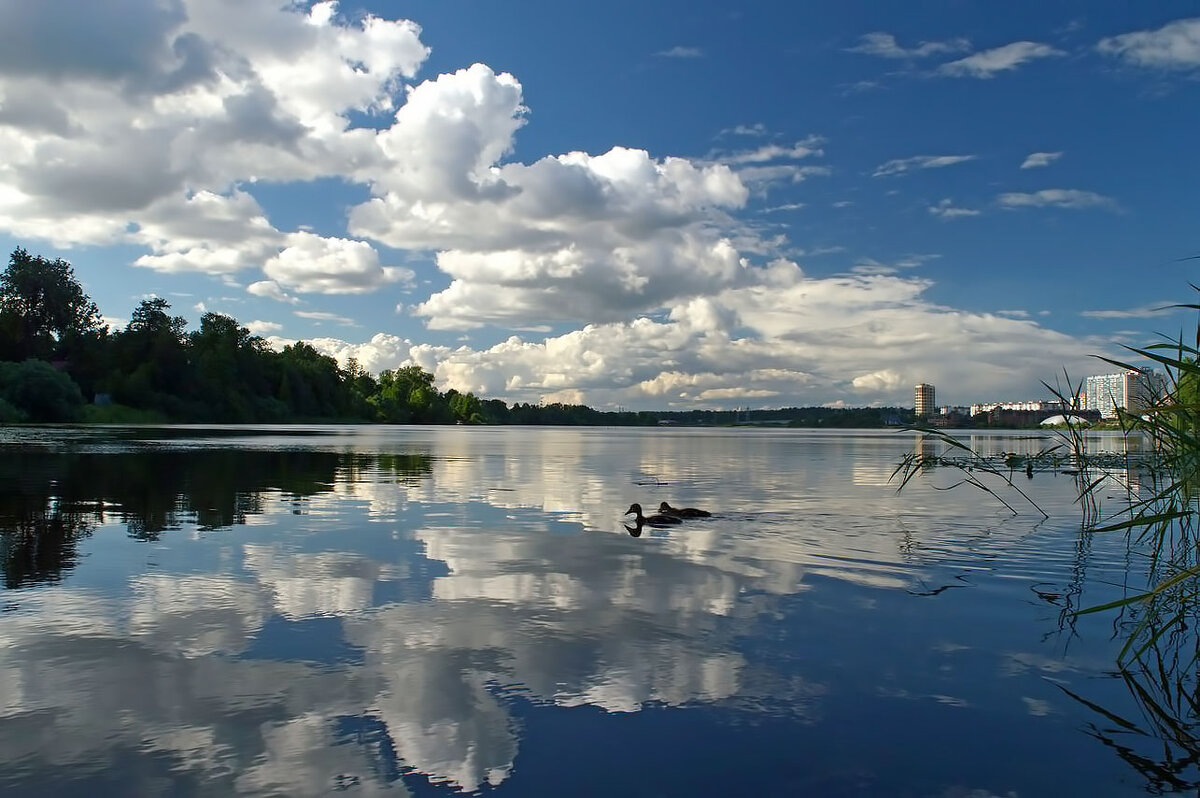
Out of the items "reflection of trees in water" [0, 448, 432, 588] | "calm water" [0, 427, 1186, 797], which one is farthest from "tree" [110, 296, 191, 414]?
"calm water" [0, 427, 1186, 797]

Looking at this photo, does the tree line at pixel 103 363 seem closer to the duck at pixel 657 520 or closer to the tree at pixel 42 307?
the tree at pixel 42 307

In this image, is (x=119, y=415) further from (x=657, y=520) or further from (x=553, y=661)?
(x=553, y=661)

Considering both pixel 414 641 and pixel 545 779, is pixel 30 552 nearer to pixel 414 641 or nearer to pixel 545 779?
pixel 414 641

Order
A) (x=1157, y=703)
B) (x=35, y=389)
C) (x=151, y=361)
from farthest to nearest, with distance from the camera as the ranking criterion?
(x=151, y=361)
(x=35, y=389)
(x=1157, y=703)

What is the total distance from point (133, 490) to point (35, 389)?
88060mm

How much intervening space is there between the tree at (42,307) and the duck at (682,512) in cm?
13369

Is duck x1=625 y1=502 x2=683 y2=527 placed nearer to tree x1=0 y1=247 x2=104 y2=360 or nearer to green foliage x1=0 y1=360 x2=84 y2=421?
green foliage x1=0 y1=360 x2=84 y2=421

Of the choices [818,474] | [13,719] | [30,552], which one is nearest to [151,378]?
[818,474]

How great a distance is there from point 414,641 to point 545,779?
3767 mm

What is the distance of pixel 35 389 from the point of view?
316ft

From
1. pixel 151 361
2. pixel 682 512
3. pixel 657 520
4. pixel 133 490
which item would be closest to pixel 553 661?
pixel 657 520

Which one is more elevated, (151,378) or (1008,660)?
(151,378)

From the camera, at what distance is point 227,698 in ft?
24.8

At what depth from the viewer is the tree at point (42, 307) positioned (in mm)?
125194
